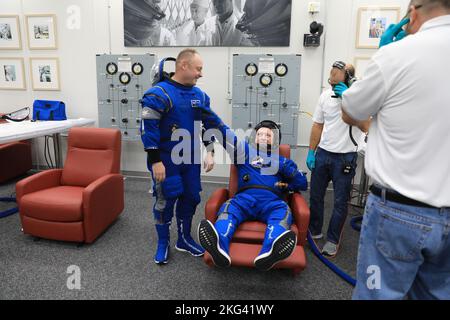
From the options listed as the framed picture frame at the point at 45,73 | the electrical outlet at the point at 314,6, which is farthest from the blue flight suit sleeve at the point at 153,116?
the framed picture frame at the point at 45,73

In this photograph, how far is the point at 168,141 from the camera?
6.79 ft

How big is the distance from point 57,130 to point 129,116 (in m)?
0.85

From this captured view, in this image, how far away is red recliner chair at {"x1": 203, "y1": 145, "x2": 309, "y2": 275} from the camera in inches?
70.1

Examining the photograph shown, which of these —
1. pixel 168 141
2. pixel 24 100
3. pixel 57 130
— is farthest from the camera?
pixel 24 100

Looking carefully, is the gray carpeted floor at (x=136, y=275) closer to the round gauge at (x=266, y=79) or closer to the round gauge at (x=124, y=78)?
the round gauge at (x=266, y=79)

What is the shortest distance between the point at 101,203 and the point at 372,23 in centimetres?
344

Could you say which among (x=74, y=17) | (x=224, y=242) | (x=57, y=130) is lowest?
(x=224, y=242)

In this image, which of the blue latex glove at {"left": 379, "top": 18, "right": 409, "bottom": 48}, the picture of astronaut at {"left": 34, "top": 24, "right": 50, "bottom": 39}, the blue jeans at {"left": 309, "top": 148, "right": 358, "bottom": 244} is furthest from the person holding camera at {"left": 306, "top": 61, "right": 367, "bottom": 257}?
the picture of astronaut at {"left": 34, "top": 24, "right": 50, "bottom": 39}

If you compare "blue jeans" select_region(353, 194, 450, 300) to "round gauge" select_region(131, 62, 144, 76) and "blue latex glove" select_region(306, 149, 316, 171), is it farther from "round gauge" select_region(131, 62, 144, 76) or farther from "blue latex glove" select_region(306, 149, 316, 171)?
"round gauge" select_region(131, 62, 144, 76)

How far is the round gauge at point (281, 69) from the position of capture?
343cm

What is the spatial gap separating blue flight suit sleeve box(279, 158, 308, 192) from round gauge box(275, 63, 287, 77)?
146 centimetres

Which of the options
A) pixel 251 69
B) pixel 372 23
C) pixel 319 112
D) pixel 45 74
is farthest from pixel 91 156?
pixel 372 23
